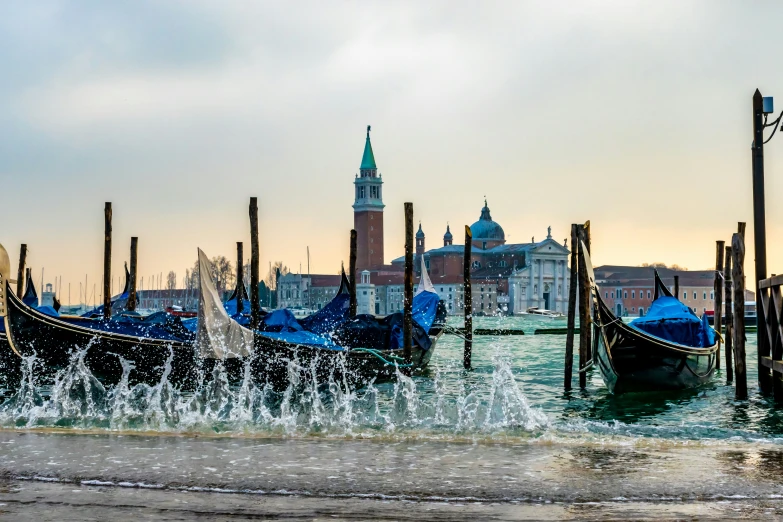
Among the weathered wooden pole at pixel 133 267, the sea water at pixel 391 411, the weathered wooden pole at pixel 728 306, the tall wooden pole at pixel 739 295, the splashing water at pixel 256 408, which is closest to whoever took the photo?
the sea water at pixel 391 411

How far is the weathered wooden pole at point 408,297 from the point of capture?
44.8ft

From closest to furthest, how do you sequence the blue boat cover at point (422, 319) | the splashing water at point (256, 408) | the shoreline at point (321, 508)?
the shoreline at point (321, 508) < the splashing water at point (256, 408) < the blue boat cover at point (422, 319)

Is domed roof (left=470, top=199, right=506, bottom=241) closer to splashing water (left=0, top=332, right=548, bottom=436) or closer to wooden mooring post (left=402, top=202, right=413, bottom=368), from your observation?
wooden mooring post (left=402, top=202, right=413, bottom=368)

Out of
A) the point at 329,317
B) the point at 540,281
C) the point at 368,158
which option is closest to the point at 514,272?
the point at 540,281

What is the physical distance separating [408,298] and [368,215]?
82.1 meters

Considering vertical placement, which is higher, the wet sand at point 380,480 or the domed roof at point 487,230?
the domed roof at point 487,230

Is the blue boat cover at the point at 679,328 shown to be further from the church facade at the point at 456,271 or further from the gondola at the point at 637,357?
the church facade at the point at 456,271

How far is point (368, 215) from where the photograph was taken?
95.8 m

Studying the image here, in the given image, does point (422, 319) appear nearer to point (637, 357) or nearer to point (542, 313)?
point (637, 357)

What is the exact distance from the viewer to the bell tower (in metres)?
95.6

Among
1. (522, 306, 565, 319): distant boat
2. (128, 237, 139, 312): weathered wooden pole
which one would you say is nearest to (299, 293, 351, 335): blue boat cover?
(128, 237, 139, 312): weathered wooden pole

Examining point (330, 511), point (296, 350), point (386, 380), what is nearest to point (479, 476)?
point (330, 511)

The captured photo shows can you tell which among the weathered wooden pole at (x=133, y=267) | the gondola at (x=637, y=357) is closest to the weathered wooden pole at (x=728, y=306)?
the gondola at (x=637, y=357)

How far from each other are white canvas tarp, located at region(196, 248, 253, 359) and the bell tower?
3281 inches
